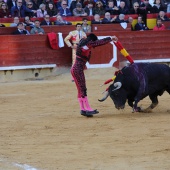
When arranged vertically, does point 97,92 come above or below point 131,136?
below

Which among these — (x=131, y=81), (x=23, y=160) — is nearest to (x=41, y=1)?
(x=131, y=81)

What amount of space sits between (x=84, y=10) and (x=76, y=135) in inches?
355

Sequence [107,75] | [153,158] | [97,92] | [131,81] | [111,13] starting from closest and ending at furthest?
[153,158] < [131,81] < [97,92] < [107,75] < [111,13]

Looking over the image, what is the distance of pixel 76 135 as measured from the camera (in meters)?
8.30

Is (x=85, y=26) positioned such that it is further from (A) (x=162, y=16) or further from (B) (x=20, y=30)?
(A) (x=162, y=16)

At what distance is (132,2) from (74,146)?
1079 cm

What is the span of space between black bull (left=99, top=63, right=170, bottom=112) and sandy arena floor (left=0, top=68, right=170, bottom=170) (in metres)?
0.27

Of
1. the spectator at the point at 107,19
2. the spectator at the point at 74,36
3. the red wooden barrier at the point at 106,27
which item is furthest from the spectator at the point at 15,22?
the spectator at the point at 107,19

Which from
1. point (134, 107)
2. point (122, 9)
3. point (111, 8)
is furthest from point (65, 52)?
point (134, 107)

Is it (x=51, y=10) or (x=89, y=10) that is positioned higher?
(x=51, y=10)

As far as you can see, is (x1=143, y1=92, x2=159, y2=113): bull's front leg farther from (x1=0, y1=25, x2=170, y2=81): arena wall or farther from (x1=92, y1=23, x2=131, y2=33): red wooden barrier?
(x1=92, y1=23, x2=131, y2=33): red wooden barrier

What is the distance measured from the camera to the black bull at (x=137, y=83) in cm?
977

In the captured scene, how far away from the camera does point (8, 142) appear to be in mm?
7930

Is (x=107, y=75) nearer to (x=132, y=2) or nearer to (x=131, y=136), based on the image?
(x=132, y=2)
